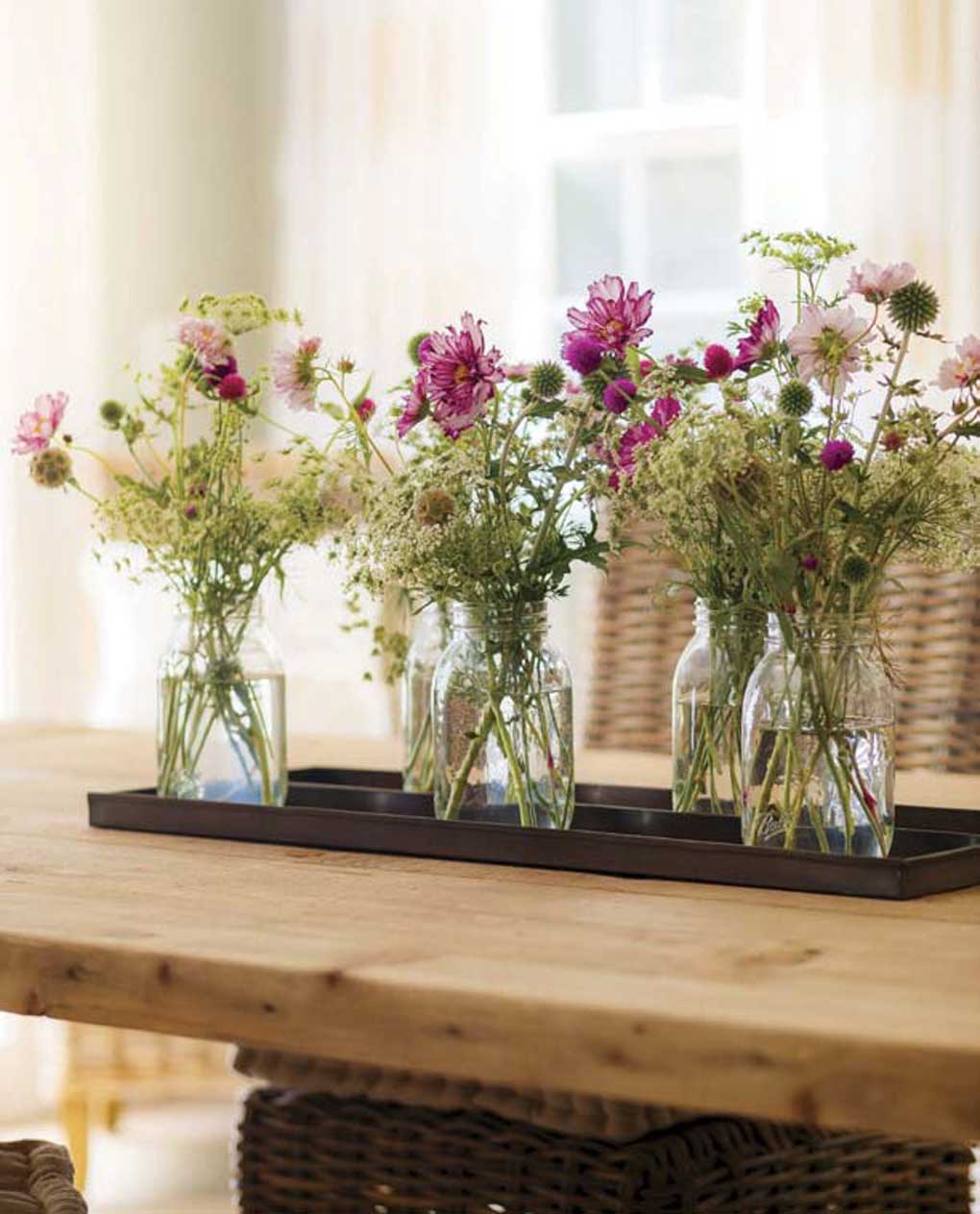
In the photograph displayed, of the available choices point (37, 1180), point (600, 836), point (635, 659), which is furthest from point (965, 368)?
point (635, 659)

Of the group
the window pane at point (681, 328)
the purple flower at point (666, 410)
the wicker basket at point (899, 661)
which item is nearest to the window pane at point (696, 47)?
the window pane at point (681, 328)

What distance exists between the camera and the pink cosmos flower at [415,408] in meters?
1.31

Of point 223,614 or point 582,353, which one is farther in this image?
point 223,614

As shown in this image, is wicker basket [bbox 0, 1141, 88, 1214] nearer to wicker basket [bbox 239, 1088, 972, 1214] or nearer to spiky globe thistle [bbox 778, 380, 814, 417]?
wicker basket [bbox 239, 1088, 972, 1214]

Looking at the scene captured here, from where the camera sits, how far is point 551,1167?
1.41 meters

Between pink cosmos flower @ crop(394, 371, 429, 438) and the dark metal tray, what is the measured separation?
279 millimetres

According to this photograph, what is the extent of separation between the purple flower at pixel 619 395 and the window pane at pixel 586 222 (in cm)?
309

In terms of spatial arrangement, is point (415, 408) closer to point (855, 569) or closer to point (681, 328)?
point (855, 569)

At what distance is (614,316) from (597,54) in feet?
10.5

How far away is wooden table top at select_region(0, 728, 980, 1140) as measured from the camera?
833mm

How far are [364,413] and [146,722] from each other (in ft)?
7.99

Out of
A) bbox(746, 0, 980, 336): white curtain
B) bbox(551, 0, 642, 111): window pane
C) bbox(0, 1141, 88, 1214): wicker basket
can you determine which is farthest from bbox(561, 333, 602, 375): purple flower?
bbox(551, 0, 642, 111): window pane

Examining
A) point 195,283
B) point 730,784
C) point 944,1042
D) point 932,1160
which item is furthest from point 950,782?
point 195,283

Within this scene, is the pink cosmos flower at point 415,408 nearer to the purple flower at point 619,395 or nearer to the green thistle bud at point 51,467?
the purple flower at point 619,395
